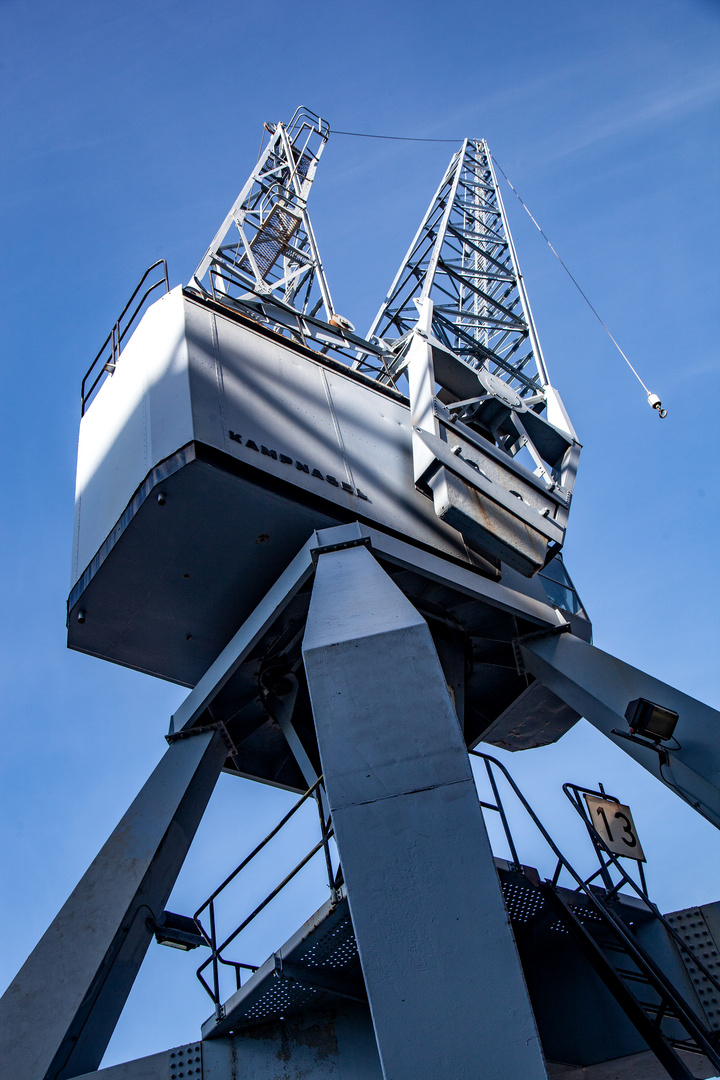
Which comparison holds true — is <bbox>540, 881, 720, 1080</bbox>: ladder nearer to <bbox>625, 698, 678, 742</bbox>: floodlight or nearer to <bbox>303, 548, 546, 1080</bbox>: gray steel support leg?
<bbox>625, 698, 678, 742</bbox>: floodlight

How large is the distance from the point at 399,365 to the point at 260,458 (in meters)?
5.06

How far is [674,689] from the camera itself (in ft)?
30.3

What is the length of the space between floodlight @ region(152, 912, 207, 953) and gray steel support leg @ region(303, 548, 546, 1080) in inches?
143

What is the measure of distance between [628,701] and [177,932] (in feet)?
17.2

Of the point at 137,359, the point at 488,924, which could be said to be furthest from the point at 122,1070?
the point at 137,359

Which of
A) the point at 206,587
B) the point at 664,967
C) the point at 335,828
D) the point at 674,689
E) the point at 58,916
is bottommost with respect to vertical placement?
the point at 664,967

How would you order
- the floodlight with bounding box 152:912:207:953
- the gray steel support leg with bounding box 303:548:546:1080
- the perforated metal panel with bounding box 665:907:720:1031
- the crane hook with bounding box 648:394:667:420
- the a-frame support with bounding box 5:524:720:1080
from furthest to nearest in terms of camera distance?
the crane hook with bounding box 648:394:667:420 → the perforated metal panel with bounding box 665:907:720:1031 → the floodlight with bounding box 152:912:207:953 → the a-frame support with bounding box 5:524:720:1080 → the gray steel support leg with bounding box 303:548:546:1080

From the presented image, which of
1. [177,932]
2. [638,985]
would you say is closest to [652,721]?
[638,985]

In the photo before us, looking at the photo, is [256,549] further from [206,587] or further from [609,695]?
[609,695]

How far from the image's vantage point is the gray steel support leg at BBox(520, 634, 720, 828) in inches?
336

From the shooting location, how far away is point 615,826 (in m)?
9.40

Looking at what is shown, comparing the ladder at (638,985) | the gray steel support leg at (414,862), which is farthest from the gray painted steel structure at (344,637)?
the ladder at (638,985)

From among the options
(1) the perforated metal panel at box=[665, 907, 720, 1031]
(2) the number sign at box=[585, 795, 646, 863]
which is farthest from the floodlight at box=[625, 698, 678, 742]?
(1) the perforated metal panel at box=[665, 907, 720, 1031]

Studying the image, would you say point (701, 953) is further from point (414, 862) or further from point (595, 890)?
point (414, 862)
